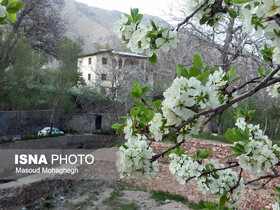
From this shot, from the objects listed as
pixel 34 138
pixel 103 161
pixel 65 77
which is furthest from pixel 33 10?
pixel 103 161

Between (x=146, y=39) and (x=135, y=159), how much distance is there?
15.5 inches

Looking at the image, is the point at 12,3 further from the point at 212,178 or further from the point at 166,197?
the point at 166,197

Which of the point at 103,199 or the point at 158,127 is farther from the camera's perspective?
the point at 103,199

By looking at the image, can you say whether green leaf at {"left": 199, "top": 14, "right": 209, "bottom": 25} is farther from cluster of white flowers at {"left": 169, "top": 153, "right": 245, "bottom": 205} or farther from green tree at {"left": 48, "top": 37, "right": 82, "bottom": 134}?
green tree at {"left": 48, "top": 37, "right": 82, "bottom": 134}

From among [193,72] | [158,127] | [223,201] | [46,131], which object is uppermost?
[193,72]

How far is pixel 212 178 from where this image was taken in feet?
3.83

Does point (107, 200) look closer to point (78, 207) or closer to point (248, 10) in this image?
point (78, 207)

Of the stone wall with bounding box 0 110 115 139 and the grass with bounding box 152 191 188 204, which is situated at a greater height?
the stone wall with bounding box 0 110 115 139

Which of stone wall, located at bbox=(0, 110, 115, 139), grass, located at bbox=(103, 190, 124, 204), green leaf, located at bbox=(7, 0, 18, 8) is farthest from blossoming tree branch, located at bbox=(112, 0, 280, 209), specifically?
stone wall, located at bbox=(0, 110, 115, 139)

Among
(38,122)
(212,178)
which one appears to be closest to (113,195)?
(212,178)

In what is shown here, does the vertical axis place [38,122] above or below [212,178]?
below

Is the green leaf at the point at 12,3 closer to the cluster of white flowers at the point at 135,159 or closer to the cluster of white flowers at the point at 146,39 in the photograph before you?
the cluster of white flowers at the point at 146,39

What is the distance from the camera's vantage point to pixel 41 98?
10469 millimetres

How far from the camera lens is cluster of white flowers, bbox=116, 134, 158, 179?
34.0 inches
